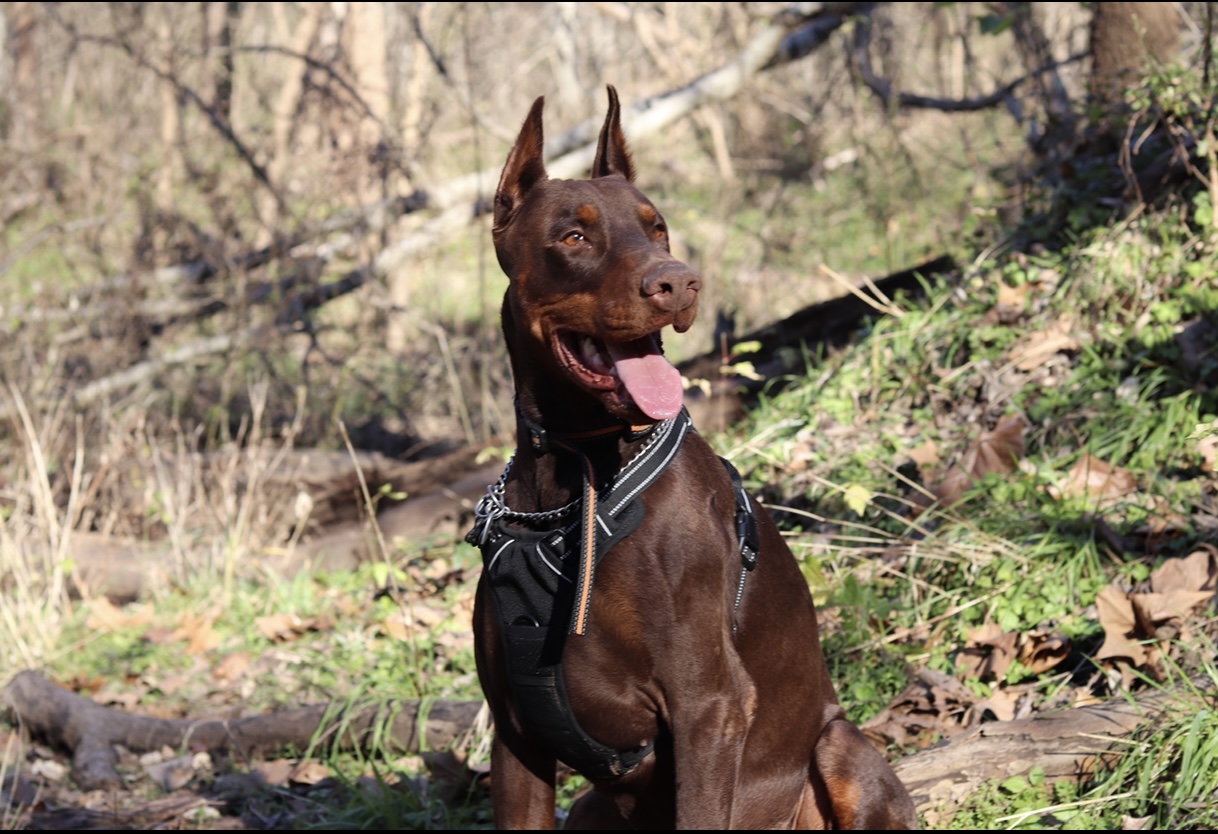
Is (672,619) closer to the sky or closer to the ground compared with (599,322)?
closer to the ground

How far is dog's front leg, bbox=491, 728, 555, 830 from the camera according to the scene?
3.03m

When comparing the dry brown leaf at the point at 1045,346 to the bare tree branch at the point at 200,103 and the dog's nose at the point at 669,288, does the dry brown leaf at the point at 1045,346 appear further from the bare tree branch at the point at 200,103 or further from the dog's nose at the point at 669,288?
the bare tree branch at the point at 200,103

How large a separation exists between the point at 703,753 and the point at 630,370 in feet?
2.74

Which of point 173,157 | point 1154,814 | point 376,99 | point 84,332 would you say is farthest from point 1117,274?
point 173,157

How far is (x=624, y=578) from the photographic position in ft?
9.01

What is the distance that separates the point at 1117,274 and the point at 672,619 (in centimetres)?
395

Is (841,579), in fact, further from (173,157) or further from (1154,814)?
(173,157)

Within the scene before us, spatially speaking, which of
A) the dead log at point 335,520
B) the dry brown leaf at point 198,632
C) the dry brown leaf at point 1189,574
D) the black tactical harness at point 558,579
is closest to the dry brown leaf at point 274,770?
the dry brown leaf at point 198,632

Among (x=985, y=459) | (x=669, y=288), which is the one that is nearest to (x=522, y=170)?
(x=669, y=288)

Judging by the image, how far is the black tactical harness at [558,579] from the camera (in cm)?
276

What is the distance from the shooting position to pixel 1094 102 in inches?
270

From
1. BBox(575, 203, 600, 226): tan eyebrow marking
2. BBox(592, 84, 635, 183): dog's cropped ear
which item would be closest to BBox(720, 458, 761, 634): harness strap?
BBox(575, 203, 600, 226): tan eyebrow marking

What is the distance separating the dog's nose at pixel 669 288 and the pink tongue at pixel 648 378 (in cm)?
13

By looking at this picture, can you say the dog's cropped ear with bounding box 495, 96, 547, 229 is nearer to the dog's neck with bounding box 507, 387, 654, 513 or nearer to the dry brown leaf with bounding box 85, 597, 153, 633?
the dog's neck with bounding box 507, 387, 654, 513
